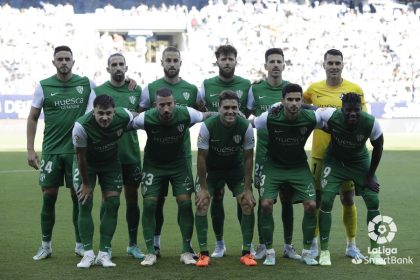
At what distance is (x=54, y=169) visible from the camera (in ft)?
27.7

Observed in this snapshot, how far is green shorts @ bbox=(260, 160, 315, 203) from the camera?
26.3 feet

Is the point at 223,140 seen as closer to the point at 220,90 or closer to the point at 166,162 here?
the point at 166,162

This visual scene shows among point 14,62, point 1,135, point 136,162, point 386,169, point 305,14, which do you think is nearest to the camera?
point 136,162

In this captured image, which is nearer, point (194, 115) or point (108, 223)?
point (108, 223)

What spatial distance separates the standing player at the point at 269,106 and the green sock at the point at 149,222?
3.66 feet

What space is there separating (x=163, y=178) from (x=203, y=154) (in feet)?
1.75

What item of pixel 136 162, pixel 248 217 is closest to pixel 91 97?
pixel 136 162

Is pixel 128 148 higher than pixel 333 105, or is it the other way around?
pixel 333 105

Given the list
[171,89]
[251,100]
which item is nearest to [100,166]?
[171,89]

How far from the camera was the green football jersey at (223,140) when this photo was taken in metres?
8.05

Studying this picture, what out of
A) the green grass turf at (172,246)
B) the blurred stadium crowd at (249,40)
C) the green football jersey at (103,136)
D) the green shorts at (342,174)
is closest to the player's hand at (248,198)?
the green grass turf at (172,246)

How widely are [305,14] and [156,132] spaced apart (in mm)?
28948

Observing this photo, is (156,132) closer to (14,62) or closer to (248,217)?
(248,217)

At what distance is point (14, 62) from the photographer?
105ft
